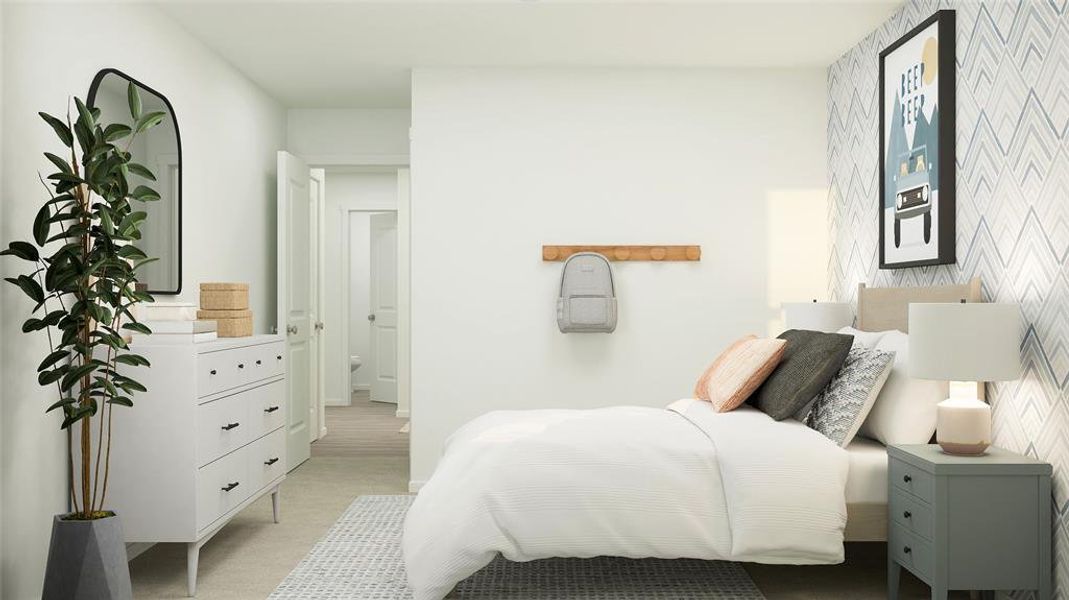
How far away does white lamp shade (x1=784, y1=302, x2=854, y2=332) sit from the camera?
177 inches

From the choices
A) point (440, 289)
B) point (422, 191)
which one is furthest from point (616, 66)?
point (440, 289)

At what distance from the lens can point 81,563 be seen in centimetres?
281

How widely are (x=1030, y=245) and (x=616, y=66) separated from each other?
8.81 feet

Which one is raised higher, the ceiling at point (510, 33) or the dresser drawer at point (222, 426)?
the ceiling at point (510, 33)

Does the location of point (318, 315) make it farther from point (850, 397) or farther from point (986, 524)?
point (986, 524)

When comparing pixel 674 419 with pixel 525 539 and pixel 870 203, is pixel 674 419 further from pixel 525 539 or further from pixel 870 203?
pixel 870 203

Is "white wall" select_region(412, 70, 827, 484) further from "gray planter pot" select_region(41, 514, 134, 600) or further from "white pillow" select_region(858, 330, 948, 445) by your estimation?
"gray planter pot" select_region(41, 514, 134, 600)

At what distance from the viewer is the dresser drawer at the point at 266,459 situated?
3.94m

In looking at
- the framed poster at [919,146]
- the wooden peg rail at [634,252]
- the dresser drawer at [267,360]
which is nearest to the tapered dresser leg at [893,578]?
the framed poster at [919,146]

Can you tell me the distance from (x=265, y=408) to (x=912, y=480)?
9.21ft

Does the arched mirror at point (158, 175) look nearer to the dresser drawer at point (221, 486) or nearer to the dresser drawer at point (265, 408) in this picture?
the dresser drawer at point (265, 408)

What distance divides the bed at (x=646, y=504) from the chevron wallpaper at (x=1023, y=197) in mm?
561

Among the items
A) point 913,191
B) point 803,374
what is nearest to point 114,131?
point 803,374

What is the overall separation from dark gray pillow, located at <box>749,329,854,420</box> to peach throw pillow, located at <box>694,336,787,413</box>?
2.0 inches
